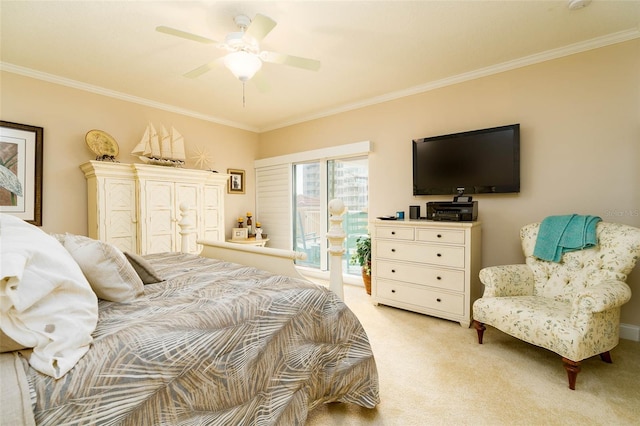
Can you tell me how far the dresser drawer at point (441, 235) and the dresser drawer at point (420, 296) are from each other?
493 mm

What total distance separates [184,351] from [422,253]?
95.2 inches

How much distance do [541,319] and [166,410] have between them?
7.13 ft

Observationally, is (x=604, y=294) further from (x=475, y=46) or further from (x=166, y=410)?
(x=166, y=410)

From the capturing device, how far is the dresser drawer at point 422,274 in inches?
108

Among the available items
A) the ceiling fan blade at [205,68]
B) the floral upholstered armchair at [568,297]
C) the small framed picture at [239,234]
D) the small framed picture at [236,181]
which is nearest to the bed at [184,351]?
the floral upholstered armchair at [568,297]

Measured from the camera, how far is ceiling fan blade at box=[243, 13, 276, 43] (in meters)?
1.69

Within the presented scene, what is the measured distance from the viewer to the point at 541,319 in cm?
192

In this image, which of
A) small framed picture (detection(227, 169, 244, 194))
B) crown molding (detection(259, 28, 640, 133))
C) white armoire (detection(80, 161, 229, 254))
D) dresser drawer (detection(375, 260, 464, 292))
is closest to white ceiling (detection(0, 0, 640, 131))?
crown molding (detection(259, 28, 640, 133))

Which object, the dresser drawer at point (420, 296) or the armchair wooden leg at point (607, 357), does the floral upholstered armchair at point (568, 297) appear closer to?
the armchair wooden leg at point (607, 357)

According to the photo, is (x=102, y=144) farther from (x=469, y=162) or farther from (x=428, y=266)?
(x=469, y=162)

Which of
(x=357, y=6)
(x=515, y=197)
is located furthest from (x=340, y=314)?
(x=515, y=197)

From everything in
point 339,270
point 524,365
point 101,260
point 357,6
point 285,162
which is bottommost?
point 524,365

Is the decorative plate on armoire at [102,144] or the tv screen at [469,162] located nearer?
the tv screen at [469,162]

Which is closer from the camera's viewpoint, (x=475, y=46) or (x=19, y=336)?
(x=19, y=336)
